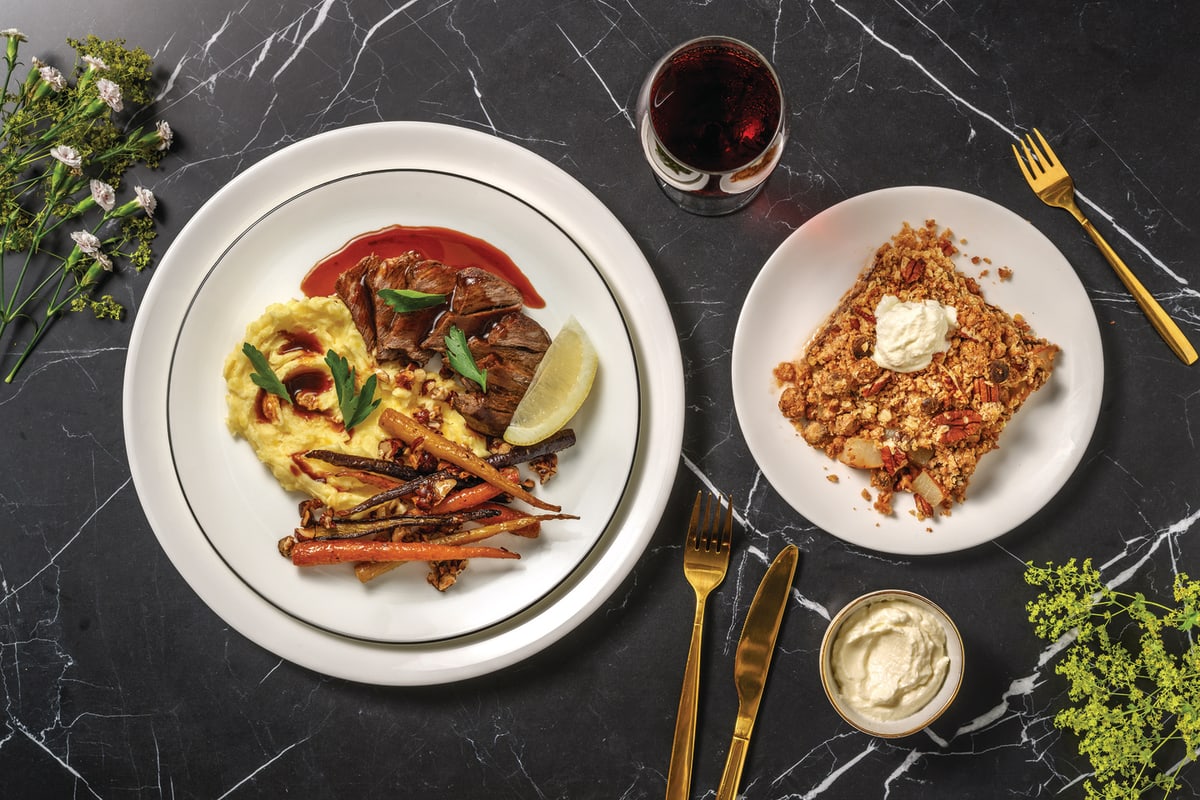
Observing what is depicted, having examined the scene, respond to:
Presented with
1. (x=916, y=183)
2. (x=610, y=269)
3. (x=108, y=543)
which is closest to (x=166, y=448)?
(x=108, y=543)

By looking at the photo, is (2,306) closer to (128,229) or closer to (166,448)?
(128,229)

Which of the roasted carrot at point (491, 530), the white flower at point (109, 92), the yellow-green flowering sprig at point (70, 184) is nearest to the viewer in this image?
the roasted carrot at point (491, 530)

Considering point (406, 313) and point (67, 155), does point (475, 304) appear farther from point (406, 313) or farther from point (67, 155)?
point (67, 155)

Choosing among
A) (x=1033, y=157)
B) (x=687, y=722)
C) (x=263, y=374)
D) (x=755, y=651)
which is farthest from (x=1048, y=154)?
(x=263, y=374)

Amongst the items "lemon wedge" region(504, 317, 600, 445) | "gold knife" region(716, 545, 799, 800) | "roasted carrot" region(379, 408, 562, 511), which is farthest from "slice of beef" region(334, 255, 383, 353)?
"gold knife" region(716, 545, 799, 800)

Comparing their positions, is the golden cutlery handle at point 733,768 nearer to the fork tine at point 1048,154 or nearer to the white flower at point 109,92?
the fork tine at point 1048,154

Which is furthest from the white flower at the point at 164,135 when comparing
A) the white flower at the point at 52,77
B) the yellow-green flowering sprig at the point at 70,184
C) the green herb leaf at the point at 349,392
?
the green herb leaf at the point at 349,392
